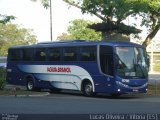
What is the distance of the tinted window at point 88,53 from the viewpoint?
92.2ft

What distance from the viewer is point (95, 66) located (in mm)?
28062

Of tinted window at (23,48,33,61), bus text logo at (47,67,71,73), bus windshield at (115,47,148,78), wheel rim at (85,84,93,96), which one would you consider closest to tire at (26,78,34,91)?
tinted window at (23,48,33,61)

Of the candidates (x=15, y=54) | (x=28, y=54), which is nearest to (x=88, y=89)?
(x=28, y=54)

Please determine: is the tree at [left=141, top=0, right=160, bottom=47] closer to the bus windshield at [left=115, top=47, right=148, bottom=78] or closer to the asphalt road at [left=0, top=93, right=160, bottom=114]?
the bus windshield at [left=115, top=47, right=148, bottom=78]

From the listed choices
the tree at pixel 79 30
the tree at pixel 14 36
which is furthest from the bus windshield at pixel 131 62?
the tree at pixel 14 36

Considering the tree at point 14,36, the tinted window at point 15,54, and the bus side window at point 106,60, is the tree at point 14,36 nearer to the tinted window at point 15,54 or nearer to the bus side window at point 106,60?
the tinted window at point 15,54

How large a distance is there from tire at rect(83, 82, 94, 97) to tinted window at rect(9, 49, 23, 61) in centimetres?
645

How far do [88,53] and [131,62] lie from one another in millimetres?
2347

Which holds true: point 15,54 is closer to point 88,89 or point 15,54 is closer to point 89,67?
point 88,89

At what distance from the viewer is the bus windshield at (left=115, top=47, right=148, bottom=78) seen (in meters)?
27.5

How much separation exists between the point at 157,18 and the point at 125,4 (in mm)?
3216

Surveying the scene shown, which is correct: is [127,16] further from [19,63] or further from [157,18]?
[19,63]

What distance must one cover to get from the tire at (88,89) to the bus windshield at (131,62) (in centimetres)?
198

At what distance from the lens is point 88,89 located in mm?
28828
